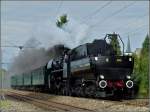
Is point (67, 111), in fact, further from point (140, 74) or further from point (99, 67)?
point (140, 74)

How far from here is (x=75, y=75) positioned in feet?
104

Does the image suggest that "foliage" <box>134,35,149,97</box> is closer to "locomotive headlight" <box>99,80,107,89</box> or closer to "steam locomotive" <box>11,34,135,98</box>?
"steam locomotive" <box>11,34,135,98</box>

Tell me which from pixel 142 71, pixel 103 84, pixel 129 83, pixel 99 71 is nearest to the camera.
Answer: pixel 103 84

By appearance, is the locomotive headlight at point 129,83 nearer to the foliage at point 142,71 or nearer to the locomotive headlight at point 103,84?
the locomotive headlight at point 103,84

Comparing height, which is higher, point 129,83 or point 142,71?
point 142,71

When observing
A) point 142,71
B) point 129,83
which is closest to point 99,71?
point 129,83

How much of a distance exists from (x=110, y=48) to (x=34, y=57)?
23.9 metres

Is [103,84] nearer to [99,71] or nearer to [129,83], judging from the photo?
[99,71]

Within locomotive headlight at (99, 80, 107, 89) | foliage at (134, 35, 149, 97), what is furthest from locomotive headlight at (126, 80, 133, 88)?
foliage at (134, 35, 149, 97)

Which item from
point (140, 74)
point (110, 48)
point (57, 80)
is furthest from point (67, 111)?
point (140, 74)

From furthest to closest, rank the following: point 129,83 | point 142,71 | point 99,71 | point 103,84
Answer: point 142,71, point 129,83, point 99,71, point 103,84

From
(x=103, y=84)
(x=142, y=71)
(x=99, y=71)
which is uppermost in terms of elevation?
(x=142, y=71)

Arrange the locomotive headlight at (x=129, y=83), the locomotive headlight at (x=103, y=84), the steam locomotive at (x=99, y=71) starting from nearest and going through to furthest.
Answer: the locomotive headlight at (x=103, y=84) < the steam locomotive at (x=99, y=71) < the locomotive headlight at (x=129, y=83)

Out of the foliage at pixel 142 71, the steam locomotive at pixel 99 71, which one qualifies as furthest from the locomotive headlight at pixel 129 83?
the foliage at pixel 142 71
